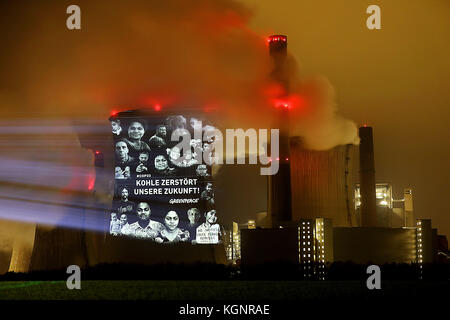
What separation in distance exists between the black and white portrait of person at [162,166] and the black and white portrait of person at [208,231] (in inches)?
139

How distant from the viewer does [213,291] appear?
2331 centimetres

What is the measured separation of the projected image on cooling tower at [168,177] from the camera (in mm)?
42656

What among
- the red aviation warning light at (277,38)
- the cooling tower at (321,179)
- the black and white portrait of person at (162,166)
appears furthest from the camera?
the cooling tower at (321,179)

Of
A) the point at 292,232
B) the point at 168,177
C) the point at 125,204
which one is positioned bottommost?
the point at 292,232

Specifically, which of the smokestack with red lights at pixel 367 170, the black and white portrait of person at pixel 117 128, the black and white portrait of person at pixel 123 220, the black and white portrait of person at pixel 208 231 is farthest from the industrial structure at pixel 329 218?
the black and white portrait of person at pixel 117 128

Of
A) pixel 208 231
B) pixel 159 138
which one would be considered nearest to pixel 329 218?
pixel 208 231

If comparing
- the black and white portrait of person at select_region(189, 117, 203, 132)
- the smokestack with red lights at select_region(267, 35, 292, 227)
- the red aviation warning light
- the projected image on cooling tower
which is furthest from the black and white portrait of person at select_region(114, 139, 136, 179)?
the red aviation warning light

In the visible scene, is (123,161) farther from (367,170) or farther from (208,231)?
(367,170)

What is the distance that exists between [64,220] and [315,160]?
68.2 feet

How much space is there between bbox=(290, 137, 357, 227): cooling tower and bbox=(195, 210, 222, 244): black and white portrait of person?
12.0 metres

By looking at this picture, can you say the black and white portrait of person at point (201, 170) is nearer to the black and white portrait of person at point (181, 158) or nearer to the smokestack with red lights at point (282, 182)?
the black and white portrait of person at point (181, 158)

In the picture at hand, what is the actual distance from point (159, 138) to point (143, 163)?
1.96 metres

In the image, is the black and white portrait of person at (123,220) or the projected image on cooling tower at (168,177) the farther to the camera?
the black and white portrait of person at (123,220)

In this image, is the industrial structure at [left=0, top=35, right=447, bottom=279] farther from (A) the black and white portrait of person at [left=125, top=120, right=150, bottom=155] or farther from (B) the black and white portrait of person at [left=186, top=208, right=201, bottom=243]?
(A) the black and white portrait of person at [left=125, top=120, right=150, bottom=155]
